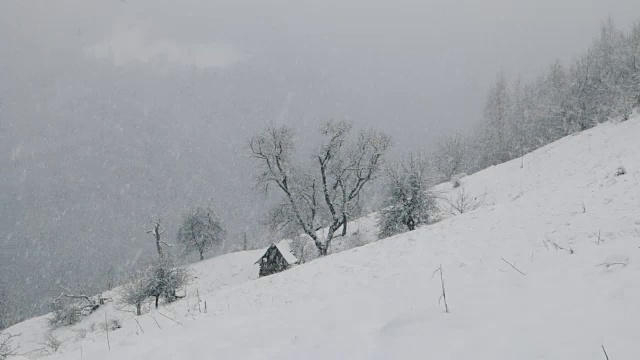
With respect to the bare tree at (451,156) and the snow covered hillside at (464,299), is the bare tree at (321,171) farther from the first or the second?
the bare tree at (451,156)

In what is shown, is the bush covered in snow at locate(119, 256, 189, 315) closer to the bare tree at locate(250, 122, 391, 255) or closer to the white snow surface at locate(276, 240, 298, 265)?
the white snow surface at locate(276, 240, 298, 265)

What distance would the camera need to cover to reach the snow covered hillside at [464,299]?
14.0 feet

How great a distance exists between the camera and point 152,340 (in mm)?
7094

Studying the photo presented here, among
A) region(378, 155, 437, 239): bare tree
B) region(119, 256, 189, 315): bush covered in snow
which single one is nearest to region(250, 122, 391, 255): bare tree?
region(378, 155, 437, 239): bare tree

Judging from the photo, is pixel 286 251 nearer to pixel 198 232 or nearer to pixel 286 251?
pixel 286 251

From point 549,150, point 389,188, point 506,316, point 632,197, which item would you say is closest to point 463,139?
point 549,150

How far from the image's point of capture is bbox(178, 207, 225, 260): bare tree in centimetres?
6041

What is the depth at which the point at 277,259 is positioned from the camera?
38.9 meters

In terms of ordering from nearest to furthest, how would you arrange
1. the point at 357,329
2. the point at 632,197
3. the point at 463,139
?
1. the point at 357,329
2. the point at 632,197
3. the point at 463,139

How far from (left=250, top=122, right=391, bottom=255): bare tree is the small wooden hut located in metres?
6.31

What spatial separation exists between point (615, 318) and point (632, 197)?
7833mm

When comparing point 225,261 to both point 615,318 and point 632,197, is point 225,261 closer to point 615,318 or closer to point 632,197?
point 632,197

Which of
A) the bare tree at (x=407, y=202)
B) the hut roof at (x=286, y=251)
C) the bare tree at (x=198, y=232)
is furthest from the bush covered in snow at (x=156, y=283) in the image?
the bare tree at (x=198, y=232)

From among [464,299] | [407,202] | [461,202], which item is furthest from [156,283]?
[464,299]
